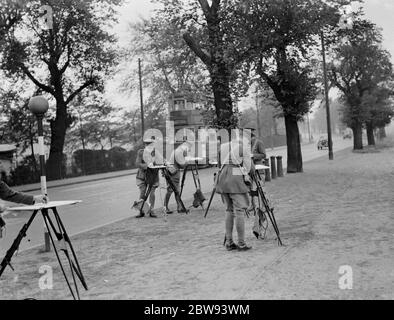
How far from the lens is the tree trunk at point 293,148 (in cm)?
2325

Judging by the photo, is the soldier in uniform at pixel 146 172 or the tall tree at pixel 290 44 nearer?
the soldier in uniform at pixel 146 172

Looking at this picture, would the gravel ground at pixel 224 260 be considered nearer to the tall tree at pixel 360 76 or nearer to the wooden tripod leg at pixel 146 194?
the wooden tripod leg at pixel 146 194

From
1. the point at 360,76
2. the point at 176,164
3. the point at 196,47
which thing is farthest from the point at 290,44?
the point at 360,76

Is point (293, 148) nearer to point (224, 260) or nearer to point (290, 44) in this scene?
point (290, 44)

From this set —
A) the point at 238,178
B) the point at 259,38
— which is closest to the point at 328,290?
the point at 238,178

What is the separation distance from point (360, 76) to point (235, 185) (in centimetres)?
4086

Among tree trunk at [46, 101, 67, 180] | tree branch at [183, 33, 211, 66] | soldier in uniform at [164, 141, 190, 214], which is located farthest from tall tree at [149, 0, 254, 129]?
tree trunk at [46, 101, 67, 180]

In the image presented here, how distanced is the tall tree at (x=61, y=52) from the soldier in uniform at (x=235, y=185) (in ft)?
75.0

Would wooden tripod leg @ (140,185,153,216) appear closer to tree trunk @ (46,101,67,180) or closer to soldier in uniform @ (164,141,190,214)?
soldier in uniform @ (164,141,190,214)

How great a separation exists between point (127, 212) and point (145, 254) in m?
5.67

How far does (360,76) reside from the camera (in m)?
44.7

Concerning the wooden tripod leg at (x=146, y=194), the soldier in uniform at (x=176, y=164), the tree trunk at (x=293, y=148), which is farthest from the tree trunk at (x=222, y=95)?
the tree trunk at (x=293, y=148)

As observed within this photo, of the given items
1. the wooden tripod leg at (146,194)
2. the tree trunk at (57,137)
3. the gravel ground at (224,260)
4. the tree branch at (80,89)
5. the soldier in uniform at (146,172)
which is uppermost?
the tree branch at (80,89)

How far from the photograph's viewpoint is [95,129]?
36969 millimetres
